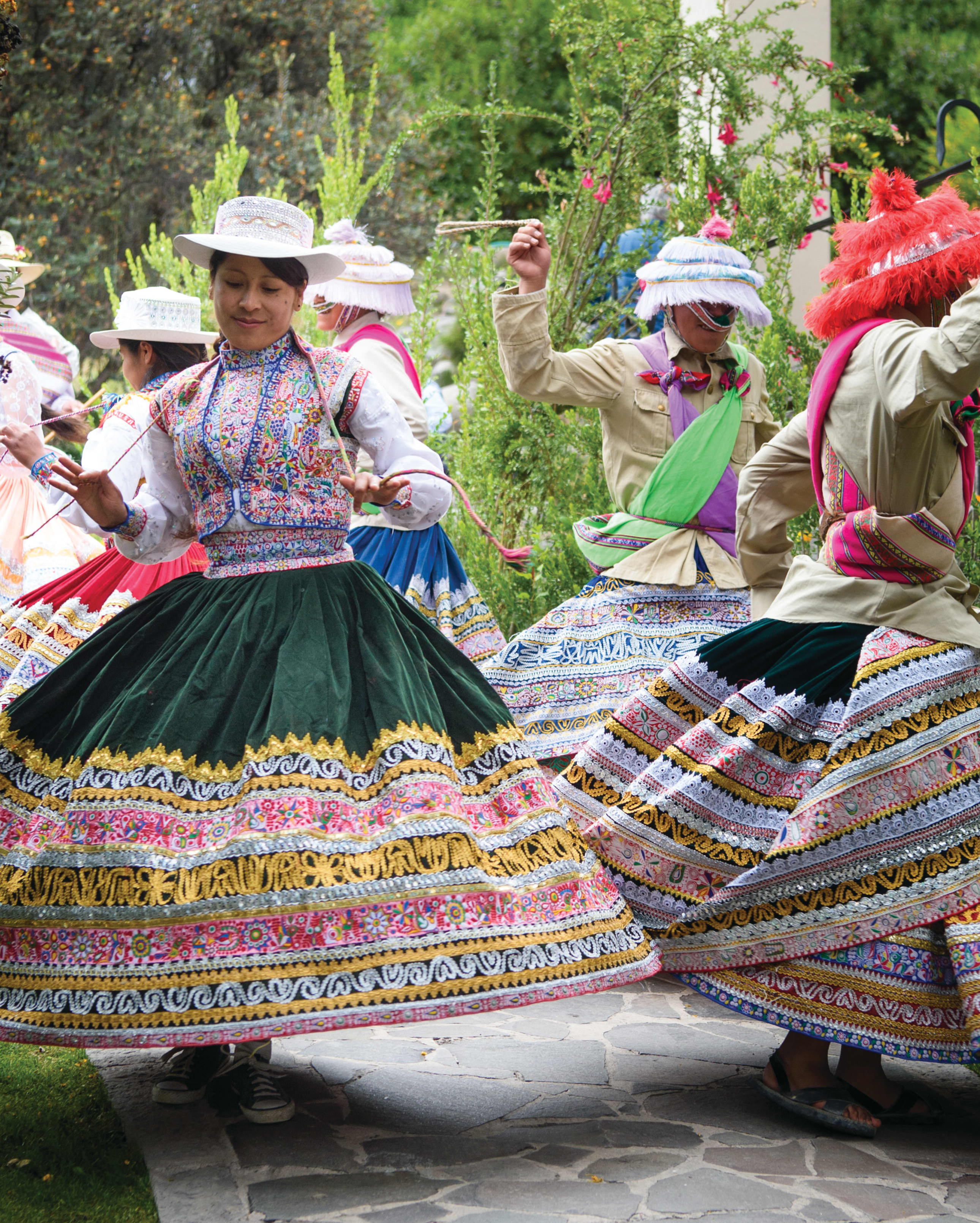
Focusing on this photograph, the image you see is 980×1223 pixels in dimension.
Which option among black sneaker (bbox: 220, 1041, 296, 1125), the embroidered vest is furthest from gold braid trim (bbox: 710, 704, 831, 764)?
black sneaker (bbox: 220, 1041, 296, 1125)

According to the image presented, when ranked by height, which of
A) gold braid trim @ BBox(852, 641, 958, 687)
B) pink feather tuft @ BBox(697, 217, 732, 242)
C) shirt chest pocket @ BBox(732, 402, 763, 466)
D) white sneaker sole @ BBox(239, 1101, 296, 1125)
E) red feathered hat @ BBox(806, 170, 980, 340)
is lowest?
white sneaker sole @ BBox(239, 1101, 296, 1125)

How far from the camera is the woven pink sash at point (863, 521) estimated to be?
10.7 ft

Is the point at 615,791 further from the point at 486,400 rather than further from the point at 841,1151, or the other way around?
the point at 486,400

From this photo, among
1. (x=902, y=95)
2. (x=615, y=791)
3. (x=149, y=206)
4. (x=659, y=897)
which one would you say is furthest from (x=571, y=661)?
(x=902, y=95)

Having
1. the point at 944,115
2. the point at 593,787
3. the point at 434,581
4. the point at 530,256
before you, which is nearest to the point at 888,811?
the point at 593,787

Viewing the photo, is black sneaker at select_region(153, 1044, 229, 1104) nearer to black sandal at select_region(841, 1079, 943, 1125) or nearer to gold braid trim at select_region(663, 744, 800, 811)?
gold braid trim at select_region(663, 744, 800, 811)

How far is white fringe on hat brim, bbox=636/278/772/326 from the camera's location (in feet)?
16.5

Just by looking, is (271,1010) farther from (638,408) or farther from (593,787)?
(638,408)

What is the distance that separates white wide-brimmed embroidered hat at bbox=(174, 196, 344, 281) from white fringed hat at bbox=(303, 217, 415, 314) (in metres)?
2.51

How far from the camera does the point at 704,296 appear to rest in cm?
501

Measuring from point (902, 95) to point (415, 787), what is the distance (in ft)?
56.3

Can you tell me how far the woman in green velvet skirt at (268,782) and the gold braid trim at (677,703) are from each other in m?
0.54

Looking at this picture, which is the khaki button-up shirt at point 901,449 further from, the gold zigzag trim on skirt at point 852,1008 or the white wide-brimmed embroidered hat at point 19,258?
the white wide-brimmed embroidered hat at point 19,258

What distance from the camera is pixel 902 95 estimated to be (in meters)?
17.8
